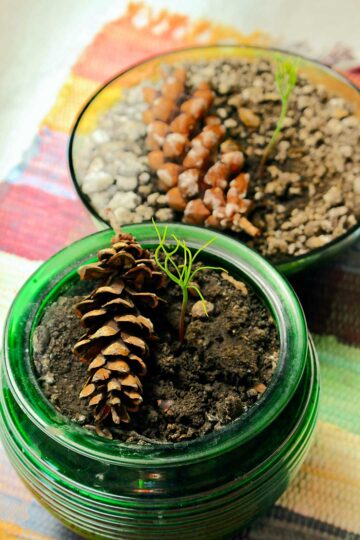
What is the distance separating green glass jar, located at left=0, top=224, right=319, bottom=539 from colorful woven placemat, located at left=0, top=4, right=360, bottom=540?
0.11 metres

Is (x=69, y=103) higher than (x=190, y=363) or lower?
higher

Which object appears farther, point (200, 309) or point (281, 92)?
point (281, 92)

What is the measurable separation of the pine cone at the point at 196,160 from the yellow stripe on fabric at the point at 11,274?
0.18m

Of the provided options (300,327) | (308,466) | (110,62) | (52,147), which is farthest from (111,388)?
(110,62)

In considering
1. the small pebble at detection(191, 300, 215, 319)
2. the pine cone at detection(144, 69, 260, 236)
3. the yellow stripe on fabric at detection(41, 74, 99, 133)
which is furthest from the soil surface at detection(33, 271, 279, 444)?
the yellow stripe on fabric at detection(41, 74, 99, 133)

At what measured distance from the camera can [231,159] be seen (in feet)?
2.51

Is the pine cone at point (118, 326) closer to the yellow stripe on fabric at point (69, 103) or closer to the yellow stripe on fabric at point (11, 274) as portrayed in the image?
the yellow stripe on fabric at point (11, 274)

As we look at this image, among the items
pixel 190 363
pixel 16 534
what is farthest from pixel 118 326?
pixel 16 534

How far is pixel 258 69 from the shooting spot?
872 millimetres

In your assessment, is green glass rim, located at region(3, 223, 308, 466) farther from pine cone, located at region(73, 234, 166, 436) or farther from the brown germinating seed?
the brown germinating seed

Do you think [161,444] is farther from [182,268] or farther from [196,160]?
[196,160]

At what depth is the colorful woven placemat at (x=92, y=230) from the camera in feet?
2.11

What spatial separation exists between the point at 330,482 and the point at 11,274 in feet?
1.32

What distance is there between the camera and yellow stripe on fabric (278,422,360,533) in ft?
2.12
